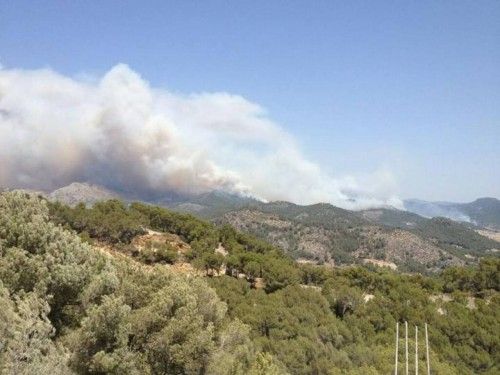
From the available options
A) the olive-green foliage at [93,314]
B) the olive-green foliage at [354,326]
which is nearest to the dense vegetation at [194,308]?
the olive-green foliage at [93,314]

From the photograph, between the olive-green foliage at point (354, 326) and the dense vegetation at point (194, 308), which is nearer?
the dense vegetation at point (194, 308)

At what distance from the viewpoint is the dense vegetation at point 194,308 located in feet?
79.0

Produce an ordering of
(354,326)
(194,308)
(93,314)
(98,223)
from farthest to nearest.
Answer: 1. (98,223)
2. (354,326)
3. (194,308)
4. (93,314)

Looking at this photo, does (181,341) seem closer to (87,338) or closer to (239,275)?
(87,338)

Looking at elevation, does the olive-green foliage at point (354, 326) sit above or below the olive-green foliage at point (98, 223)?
below

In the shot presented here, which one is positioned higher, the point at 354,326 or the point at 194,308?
the point at 194,308

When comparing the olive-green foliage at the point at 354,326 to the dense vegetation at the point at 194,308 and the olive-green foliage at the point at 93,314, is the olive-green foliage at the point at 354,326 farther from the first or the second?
the olive-green foliage at the point at 93,314

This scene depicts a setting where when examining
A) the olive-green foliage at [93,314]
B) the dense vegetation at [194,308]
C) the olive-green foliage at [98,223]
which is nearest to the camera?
the olive-green foliage at [93,314]

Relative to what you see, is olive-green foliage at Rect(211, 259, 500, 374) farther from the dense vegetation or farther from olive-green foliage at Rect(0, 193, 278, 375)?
olive-green foliage at Rect(0, 193, 278, 375)

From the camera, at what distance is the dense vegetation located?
79.0 feet

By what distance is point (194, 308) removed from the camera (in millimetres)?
27109

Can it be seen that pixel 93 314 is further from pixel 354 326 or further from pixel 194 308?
pixel 354 326

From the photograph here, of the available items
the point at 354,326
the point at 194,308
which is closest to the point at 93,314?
the point at 194,308

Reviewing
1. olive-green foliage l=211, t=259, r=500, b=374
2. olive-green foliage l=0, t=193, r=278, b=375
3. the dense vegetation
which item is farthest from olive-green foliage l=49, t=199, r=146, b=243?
olive-green foliage l=0, t=193, r=278, b=375
